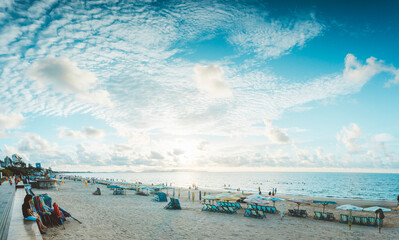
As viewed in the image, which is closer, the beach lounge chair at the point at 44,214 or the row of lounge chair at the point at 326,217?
the beach lounge chair at the point at 44,214

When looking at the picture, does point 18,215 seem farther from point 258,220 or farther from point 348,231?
point 348,231

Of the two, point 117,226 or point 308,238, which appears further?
point 117,226

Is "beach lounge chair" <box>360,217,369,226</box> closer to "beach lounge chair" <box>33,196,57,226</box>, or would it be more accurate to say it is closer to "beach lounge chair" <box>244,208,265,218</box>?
"beach lounge chair" <box>244,208,265,218</box>

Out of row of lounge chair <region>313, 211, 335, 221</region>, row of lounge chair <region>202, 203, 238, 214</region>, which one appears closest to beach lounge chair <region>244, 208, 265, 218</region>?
row of lounge chair <region>202, 203, 238, 214</region>

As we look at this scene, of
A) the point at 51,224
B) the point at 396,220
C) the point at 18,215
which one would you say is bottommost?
the point at 396,220

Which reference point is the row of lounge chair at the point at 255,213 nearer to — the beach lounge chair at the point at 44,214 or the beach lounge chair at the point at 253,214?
the beach lounge chair at the point at 253,214

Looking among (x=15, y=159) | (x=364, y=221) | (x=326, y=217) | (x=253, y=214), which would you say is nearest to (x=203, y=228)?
(x=253, y=214)

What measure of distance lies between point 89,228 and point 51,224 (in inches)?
74.1

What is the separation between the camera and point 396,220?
19.0 metres

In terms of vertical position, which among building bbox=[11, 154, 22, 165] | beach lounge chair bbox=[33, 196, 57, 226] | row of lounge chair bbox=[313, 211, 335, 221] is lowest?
building bbox=[11, 154, 22, 165]

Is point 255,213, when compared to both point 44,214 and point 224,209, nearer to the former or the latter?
point 224,209

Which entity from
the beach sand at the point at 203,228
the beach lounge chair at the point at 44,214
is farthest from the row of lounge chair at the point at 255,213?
the beach lounge chair at the point at 44,214

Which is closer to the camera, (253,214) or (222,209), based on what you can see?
(253,214)

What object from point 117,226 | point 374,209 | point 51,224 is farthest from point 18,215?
point 374,209
